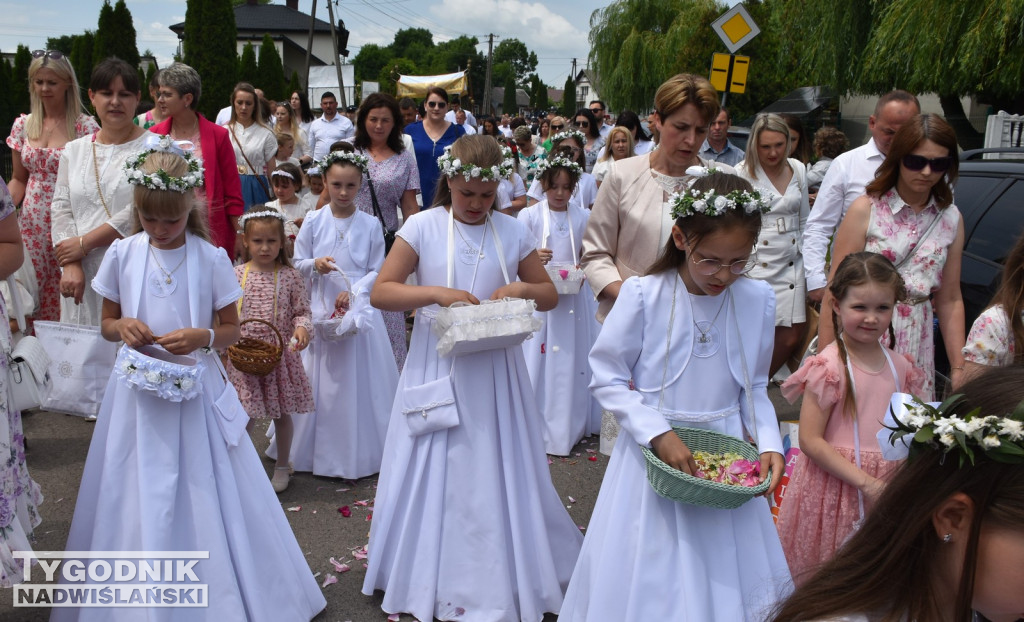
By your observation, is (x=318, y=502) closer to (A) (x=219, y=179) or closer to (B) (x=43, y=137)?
(A) (x=219, y=179)

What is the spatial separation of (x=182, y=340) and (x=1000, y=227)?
16.5 feet

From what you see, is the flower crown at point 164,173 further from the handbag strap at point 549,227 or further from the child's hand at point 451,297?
the handbag strap at point 549,227

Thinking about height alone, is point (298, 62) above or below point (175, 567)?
above

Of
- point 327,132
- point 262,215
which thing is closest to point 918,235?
point 262,215

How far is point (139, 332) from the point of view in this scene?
11.6 ft

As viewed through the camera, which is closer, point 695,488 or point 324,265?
point 695,488

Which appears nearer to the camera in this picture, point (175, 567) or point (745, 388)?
point (745, 388)

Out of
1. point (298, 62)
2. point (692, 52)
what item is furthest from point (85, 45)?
point (298, 62)

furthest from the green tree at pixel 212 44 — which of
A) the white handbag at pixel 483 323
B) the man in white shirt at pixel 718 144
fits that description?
the white handbag at pixel 483 323

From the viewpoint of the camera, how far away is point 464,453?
160 inches

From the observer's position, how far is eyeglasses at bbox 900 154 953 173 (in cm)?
417

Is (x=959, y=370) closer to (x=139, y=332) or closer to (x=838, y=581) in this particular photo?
(x=838, y=581)

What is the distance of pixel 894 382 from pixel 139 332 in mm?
3223

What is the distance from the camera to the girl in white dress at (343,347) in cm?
589
